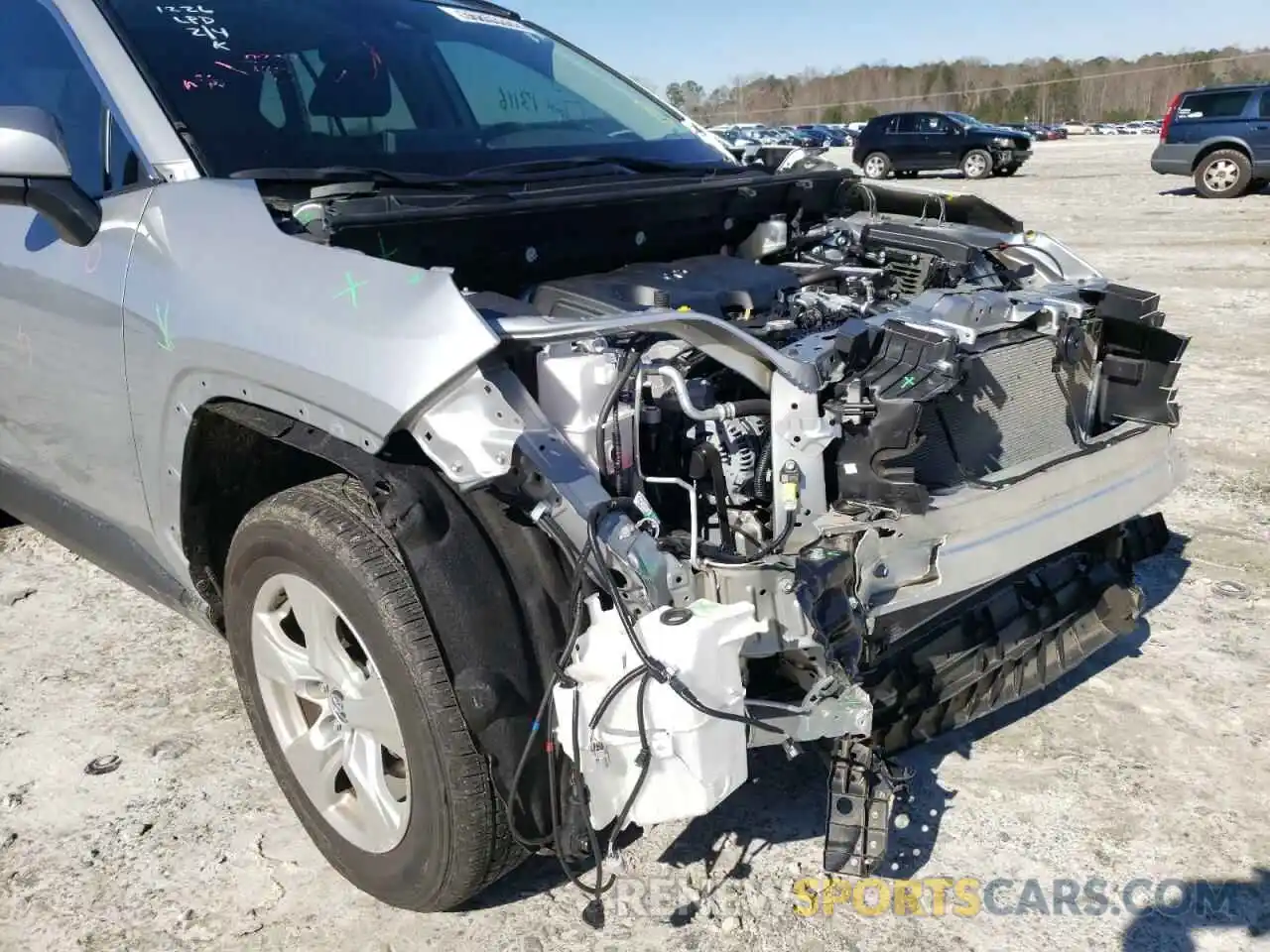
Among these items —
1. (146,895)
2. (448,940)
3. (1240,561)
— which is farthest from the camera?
(1240,561)

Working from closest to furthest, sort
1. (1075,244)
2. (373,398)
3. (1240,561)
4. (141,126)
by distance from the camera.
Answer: (373,398)
(141,126)
(1240,561)
(1075,244)

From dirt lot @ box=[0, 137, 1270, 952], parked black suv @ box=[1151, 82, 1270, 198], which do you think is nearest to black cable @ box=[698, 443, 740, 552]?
dirt lot @ box=[0, 137, 1270, 952]

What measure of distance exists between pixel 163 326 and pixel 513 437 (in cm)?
105

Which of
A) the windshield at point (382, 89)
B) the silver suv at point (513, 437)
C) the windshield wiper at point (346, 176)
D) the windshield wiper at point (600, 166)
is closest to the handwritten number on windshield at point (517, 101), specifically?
the windshield at point (382, 89)

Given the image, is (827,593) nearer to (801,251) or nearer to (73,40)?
(801,251)

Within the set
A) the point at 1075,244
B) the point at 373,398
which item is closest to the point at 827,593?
the point at 373,398

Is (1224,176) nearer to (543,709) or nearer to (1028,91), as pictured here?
(543,709)

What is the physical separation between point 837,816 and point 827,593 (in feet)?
1.97

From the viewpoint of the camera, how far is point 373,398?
199 centimetres

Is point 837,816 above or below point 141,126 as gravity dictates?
below

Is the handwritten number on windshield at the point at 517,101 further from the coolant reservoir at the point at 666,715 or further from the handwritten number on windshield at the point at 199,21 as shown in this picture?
the coolant reservoir at the point at 666,715

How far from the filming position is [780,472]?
7.24 feet

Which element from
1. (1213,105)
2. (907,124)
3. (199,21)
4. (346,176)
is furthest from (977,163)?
(346,176)

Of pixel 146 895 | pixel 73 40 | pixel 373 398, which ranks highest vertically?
pixel 73 40
